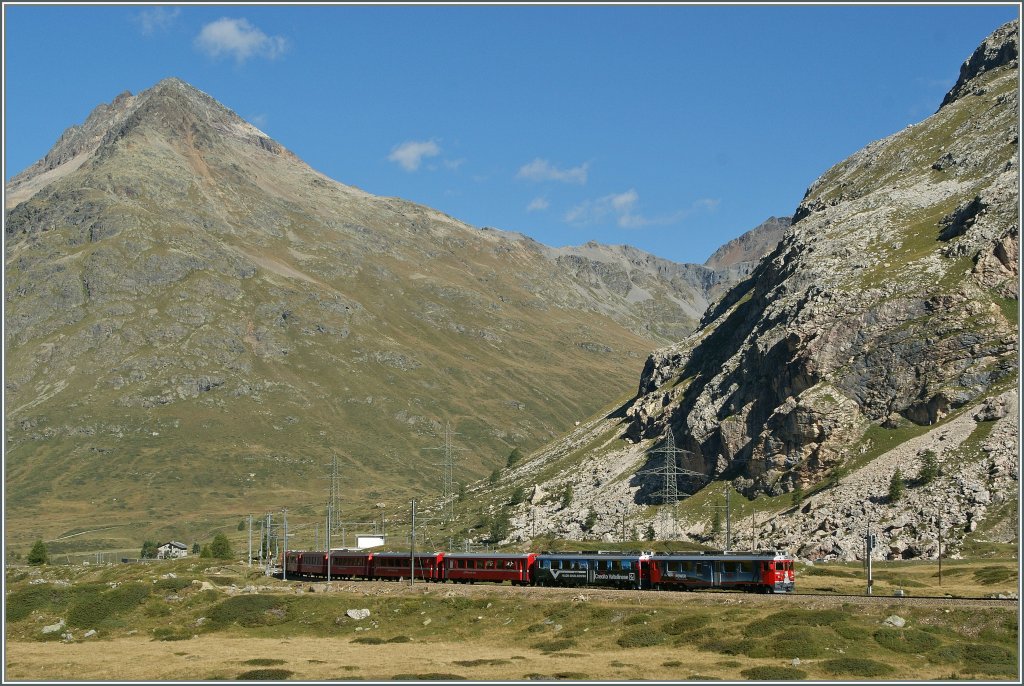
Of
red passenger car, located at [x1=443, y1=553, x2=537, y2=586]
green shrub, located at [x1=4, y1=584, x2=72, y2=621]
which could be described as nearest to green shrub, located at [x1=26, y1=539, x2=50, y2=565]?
green shrub, located at [x1=4, y1=584, x2=72, y2=621]

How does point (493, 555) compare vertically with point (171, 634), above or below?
above

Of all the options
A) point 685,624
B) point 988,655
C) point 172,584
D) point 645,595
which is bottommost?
point 988,655

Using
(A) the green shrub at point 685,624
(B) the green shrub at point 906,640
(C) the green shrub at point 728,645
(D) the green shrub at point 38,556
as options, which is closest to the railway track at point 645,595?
(A) the green shrub at point 685,624

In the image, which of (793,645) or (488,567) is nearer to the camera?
(793,645)

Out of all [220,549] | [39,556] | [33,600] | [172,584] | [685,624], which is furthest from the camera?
[220,549]

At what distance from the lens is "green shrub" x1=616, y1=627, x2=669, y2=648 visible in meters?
72.7

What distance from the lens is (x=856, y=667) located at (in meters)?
61.0

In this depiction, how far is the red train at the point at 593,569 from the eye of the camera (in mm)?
87812

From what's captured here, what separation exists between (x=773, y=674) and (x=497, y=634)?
2884cm

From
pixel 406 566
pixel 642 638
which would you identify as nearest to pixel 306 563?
pixel 406 566

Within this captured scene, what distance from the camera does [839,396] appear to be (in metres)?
189

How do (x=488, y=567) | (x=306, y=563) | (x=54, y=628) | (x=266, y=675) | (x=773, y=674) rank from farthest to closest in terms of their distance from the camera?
(x=306, y=563) → (x=488, y=567) → (x=54, y=628) → (x=266, y=675) → (x=773, y=674)

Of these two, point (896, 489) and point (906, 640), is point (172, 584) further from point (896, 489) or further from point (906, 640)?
point (896, 489)

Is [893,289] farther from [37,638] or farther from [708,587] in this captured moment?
[37,638]
